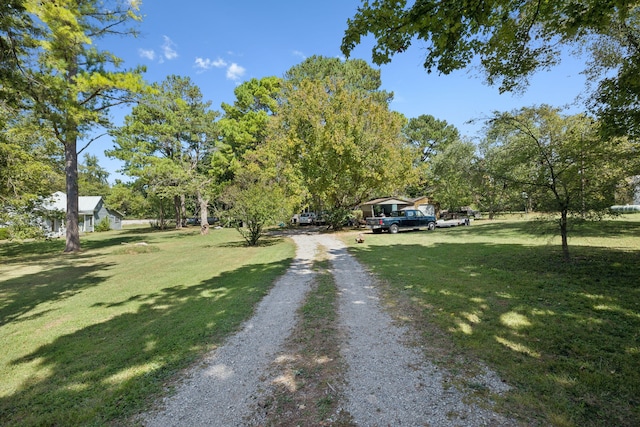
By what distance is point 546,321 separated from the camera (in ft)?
14.9

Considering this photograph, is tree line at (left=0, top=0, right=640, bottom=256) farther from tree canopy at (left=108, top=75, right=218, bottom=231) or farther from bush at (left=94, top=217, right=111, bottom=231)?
bush at (left=94, top=217, right=111, bottom=231)

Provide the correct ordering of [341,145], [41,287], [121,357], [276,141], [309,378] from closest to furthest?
[309,378], [121,357], [41,287], [341,145], [276,141]

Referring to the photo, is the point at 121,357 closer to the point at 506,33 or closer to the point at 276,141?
the point at 506,33

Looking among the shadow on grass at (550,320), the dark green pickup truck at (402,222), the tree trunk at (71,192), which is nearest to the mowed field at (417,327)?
the shadow on grass at (550,320)

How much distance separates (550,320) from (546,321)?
0.28 feet

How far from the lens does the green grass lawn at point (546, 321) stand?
2771mm

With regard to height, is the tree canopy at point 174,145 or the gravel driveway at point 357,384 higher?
the tree canopy at point 174,145

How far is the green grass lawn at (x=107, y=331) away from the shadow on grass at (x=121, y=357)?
0.01 metres

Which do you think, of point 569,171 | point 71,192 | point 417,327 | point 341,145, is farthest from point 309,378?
point 71,192

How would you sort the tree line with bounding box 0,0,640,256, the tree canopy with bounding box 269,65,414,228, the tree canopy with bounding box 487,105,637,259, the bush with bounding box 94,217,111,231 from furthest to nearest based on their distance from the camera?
1. the bush with bounding box 94,217,111,231
2. the tree canopy with bounding box 269,65,414,228
3. the tree canopy with bounding box 487,105,637,259
4. the tree line with bounding box 0,0,640,256

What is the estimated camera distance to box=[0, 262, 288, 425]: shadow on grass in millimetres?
2988

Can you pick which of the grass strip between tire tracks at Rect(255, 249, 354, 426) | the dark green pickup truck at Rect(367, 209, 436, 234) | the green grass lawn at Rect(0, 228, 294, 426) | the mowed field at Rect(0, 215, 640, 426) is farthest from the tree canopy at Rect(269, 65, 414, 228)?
the grass strip between tire tracks at Rect(255, 249, 354, 426)

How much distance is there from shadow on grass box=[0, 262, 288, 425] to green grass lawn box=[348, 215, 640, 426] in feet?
11.7

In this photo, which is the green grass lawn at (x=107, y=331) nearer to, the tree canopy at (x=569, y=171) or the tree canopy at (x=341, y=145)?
the tree canopy at (x=569, y=171)
